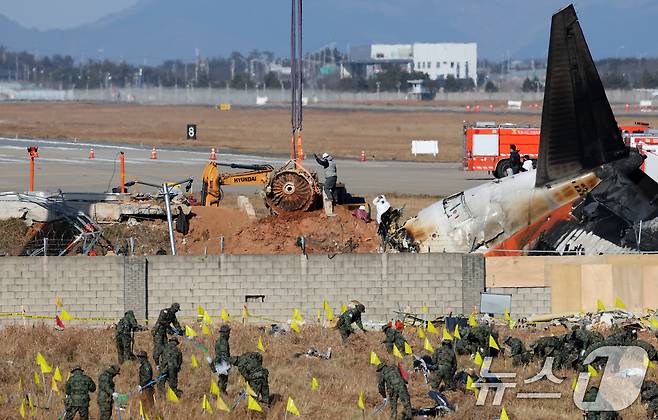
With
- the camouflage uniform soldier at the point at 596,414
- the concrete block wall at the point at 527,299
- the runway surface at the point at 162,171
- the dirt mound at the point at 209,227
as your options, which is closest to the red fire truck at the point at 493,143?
the runway surface at the point at 162,171

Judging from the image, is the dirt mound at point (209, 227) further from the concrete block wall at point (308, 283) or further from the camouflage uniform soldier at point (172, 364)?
the camouflage uniform soldier at point (172, 364)

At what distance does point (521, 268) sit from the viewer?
3102cm

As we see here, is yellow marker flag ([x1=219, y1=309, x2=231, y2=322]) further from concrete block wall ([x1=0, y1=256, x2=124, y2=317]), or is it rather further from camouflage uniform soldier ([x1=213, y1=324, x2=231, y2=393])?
camouflage uniform soldier ([x1=213, y1=324, x2=231, y2=393])

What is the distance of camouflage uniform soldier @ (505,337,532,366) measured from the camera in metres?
26.2

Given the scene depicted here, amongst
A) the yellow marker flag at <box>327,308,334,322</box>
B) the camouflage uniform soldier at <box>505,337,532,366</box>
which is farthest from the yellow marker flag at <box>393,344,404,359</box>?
the yellow marker flag at <box>327,308,334,322</box>

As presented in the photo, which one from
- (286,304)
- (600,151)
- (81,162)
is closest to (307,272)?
(286,304)

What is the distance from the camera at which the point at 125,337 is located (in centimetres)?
2636

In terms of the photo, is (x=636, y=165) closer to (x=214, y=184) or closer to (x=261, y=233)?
(x=261, y=233)

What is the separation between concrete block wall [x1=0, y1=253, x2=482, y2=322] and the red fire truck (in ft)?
101

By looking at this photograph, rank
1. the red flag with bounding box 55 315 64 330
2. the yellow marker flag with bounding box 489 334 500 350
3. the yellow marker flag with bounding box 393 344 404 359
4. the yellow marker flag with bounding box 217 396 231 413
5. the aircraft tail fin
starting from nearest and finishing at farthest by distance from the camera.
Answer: the yellow marker flag with bounding box 217 396 231 413
the yellow marker flag with bounding box 489 334 500 350
the yellow marker flag with bounding box 393 344 404 359
the red flag with bounding box 55 315 64 330
the aircraft tail fin

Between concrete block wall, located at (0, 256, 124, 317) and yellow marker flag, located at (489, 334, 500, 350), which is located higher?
concrete block wall, located at (0, 256, 124, 317)

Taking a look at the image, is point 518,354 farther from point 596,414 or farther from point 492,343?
point 596,414

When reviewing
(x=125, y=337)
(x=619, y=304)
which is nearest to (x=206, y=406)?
(x=125, y=337)

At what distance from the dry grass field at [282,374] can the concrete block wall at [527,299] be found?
1.06 metres
